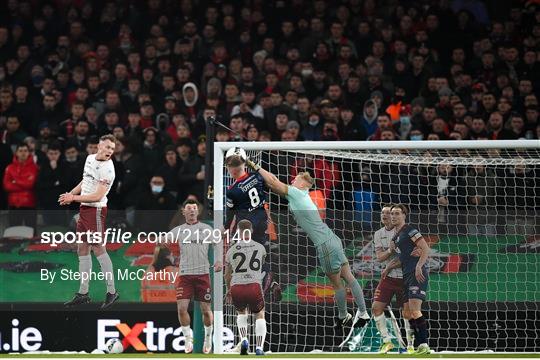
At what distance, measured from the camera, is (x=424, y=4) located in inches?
715

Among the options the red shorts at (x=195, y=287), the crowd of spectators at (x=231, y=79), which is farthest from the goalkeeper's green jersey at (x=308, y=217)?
the crowd of spectators at (x=231, y=79)

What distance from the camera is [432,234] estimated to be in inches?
466

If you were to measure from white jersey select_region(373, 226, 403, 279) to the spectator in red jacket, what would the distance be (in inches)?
197

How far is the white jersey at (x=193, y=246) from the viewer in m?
11.7

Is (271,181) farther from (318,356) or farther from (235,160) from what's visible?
(318,356)

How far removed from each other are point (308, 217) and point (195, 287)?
1.22 m

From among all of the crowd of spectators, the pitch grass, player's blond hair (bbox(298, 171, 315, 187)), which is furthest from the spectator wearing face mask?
the pitch grass

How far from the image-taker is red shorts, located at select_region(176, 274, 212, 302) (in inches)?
462

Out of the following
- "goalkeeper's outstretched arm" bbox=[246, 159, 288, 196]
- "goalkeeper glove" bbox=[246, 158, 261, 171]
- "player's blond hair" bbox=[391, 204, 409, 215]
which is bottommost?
"player's blond hair" bbox=[391, 204, 409, 215]

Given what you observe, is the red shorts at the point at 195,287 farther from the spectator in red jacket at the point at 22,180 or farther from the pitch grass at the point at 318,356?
the spectator in red jacket at the point at 22,180

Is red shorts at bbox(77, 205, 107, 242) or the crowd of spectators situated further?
the crowd of spectators

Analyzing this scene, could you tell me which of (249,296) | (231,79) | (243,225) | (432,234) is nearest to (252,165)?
(243,225)

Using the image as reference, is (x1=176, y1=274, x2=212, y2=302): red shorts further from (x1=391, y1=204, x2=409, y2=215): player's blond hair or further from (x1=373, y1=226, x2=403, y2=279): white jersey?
(x1=391, y1=204, x2=409, y2=215): player's blond hair

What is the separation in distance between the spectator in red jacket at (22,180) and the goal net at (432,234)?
368 centimetres
